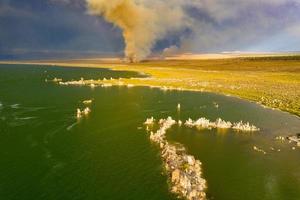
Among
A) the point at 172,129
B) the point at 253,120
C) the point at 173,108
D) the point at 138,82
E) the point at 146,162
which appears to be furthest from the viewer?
the point at 138,82

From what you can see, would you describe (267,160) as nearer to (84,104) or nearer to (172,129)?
(172,129)

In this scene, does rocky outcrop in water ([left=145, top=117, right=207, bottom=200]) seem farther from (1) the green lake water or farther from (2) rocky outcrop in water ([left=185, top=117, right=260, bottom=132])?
(2) rocky outcrop in water ([left=185, top=117, right=260, bottom=132])

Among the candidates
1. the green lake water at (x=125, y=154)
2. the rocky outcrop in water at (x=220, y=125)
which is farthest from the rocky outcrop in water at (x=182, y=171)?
the rocky outcrop in water at (x=220, y=125)

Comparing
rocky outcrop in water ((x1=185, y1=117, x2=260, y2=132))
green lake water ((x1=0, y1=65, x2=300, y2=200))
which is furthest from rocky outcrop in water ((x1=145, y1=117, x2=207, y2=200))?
rocky outcrop in water ((x1=185, y1=117, x2=260, y2=132))

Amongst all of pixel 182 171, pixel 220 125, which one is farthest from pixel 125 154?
pixel 220 125

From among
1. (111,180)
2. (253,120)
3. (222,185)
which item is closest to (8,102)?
(253,120)

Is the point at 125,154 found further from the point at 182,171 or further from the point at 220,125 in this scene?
the point at 220,125

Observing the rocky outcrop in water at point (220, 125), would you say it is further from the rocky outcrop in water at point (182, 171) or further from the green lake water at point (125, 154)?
the rocky outcrop in water at point (182, 171)
